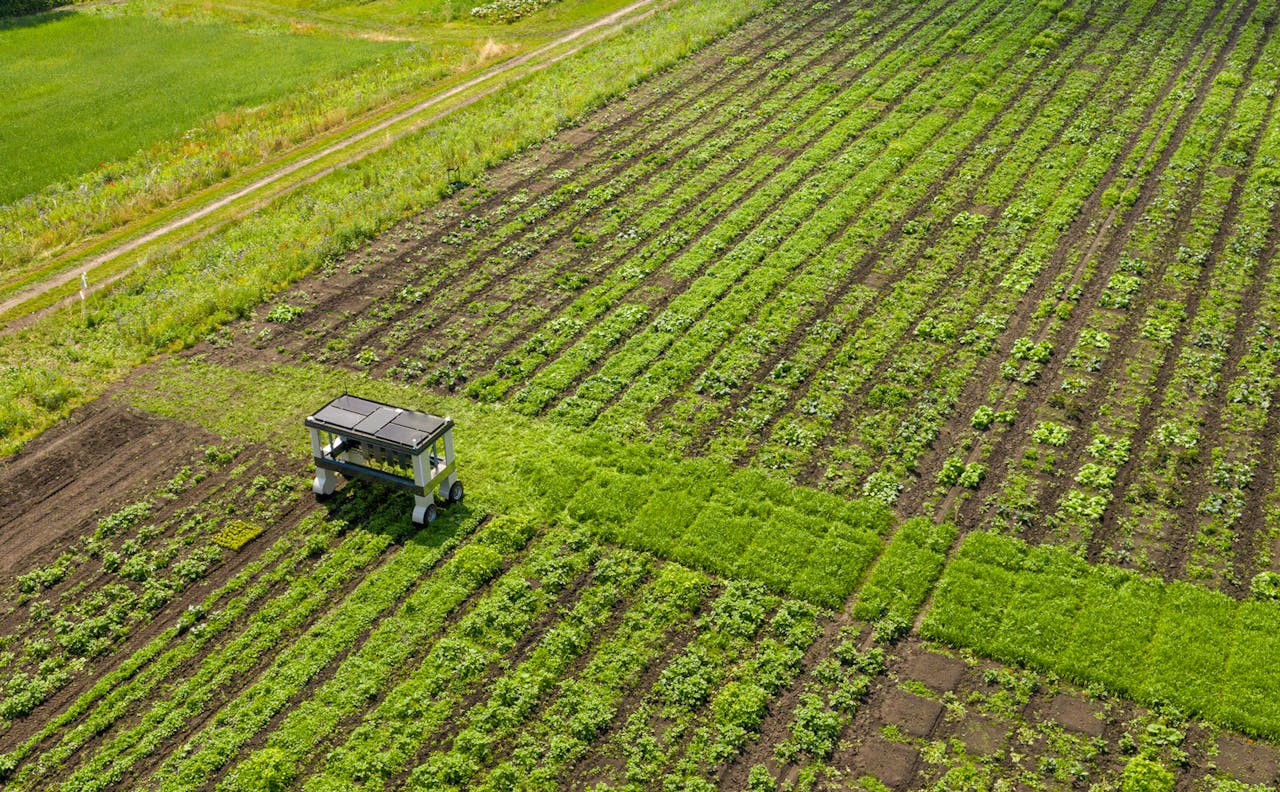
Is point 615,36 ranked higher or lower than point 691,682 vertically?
higher

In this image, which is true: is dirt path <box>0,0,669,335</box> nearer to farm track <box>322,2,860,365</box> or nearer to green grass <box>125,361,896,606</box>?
farm track <box>322,2,860,365</box>

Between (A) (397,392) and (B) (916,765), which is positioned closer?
(B) (916,765)

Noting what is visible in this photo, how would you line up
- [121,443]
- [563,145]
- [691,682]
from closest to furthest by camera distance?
1. [691,682]
2. [121,443]
3. [563,145]

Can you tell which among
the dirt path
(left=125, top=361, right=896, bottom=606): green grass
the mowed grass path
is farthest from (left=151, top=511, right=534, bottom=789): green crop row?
the mowed grass path

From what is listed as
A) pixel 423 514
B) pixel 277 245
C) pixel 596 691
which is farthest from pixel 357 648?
pixel 277 245

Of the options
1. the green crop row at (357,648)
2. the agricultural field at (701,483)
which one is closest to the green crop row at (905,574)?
the agricultural field at (701,483)

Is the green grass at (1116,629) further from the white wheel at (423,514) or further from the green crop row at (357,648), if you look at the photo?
the white wheel at (423,514)

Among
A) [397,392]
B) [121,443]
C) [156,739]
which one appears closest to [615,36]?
[397,392]

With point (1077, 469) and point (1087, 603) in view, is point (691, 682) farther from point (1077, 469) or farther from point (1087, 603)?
point (1077, 469)
